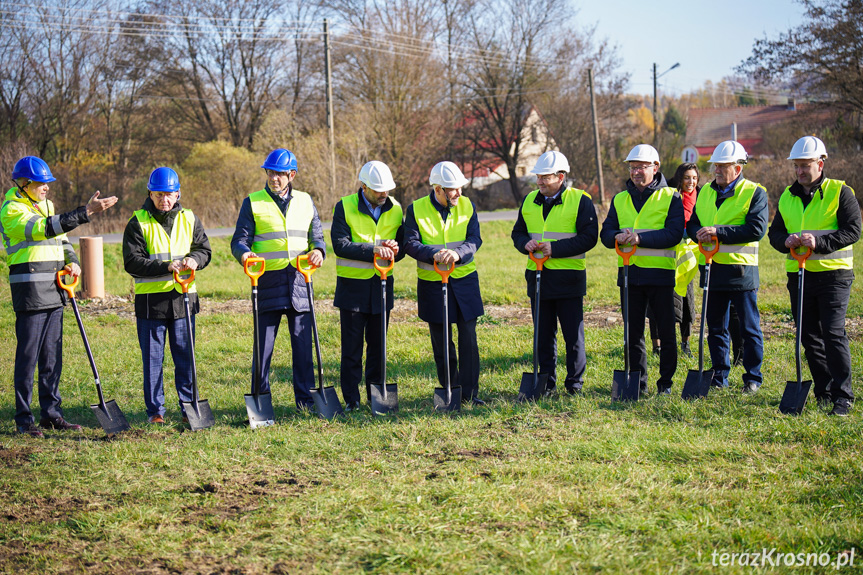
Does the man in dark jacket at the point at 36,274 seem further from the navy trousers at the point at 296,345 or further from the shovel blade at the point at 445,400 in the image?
the shovel blade at the point at 445,400

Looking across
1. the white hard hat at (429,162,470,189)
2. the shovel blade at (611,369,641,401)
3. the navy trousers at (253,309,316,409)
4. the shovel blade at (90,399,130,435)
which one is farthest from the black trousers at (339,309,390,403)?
the shovel blade at (611,369,641,401)

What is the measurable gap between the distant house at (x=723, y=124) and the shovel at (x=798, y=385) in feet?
179

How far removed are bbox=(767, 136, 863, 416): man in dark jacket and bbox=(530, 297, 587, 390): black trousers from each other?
1.71 meters

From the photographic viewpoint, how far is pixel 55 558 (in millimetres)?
3732

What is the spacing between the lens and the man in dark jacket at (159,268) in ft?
19.4

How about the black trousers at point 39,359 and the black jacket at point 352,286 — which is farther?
the black jacket at point 352,286

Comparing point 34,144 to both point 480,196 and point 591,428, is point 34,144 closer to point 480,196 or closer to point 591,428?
point 480,196

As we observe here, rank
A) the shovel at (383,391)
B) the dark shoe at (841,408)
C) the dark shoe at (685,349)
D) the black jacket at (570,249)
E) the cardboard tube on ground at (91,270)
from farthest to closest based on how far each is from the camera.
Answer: the cardboard tube on ground at (91,270) < the dark shoe at (685,349) < the black jacket at (570,249) < the shovel at (383,391) < the dark shoe at (841,408)

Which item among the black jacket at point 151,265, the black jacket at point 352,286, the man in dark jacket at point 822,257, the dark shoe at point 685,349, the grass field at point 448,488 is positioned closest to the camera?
the grass field at point 448,488

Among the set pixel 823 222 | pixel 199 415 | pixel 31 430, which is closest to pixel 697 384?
pixel 823 222

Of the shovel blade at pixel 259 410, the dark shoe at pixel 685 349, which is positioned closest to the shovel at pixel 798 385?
the dark shoe at pixel 685 349

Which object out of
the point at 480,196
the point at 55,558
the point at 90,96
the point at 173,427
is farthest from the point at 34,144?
the point at 55,558

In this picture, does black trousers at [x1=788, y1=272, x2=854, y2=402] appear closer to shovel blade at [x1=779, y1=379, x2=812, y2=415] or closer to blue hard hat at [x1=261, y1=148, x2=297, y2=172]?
shovel blade at [x1=779, y1=379, x2=812, y2=415]

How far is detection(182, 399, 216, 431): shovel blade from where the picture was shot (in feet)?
19.1
